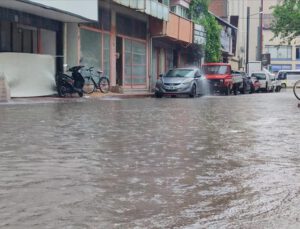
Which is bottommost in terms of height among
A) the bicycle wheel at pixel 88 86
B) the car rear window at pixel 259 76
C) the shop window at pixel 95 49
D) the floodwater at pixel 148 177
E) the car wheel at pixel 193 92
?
the floodwater at pixel 148 177

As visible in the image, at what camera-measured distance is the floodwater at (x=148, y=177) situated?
396 centimetres

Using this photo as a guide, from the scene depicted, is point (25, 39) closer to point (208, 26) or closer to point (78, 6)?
point (78, 6)

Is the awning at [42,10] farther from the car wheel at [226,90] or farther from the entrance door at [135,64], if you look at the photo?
the car wheel at [226,90]

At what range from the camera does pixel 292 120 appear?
11.9 m

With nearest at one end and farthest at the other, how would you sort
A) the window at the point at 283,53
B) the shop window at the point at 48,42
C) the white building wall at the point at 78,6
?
1. the white building wall at the point at 78,6
2. the shop window at the point at 48,42
3. the window at the point at 283,53

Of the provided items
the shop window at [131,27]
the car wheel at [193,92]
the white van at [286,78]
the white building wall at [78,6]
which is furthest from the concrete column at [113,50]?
the white van at [286,78]

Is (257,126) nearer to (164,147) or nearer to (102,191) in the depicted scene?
(164,147)

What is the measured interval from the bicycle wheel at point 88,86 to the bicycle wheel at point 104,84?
33cm

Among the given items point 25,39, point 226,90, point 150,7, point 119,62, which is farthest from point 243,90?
point 25,39

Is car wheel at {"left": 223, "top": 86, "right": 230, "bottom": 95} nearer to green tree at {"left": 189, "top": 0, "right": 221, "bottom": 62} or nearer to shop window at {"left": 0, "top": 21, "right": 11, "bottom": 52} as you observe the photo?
green tree at {"left": 189, "top": 0, "right": 221, "bottom": 62}

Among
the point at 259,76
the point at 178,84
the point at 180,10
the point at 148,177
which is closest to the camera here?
the point at 148,177

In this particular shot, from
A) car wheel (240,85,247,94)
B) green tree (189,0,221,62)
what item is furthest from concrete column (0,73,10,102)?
green tree (189,0,221,62)

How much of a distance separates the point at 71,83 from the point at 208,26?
72.5 feet

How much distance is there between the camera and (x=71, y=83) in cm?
2116
